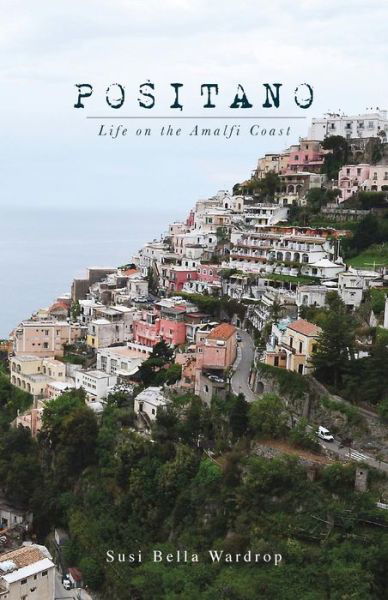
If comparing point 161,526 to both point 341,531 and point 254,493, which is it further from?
point 341,531

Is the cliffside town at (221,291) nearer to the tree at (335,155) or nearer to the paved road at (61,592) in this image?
the tree at (335,155)

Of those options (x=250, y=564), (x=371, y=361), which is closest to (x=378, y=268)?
(x=371, y=361)

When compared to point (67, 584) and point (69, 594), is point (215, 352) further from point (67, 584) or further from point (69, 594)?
point (69, 594)

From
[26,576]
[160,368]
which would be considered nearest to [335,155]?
[160,368]

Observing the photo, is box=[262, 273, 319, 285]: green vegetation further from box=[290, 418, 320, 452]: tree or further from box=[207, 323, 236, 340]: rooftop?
box=[290, 418, 320, 452]: tree

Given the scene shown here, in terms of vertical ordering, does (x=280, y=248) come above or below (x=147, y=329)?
above

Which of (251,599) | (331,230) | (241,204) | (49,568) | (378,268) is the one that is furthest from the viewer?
(241,204)

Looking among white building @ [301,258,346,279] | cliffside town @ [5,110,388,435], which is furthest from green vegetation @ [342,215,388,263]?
white building @ [301,258,346,279]
